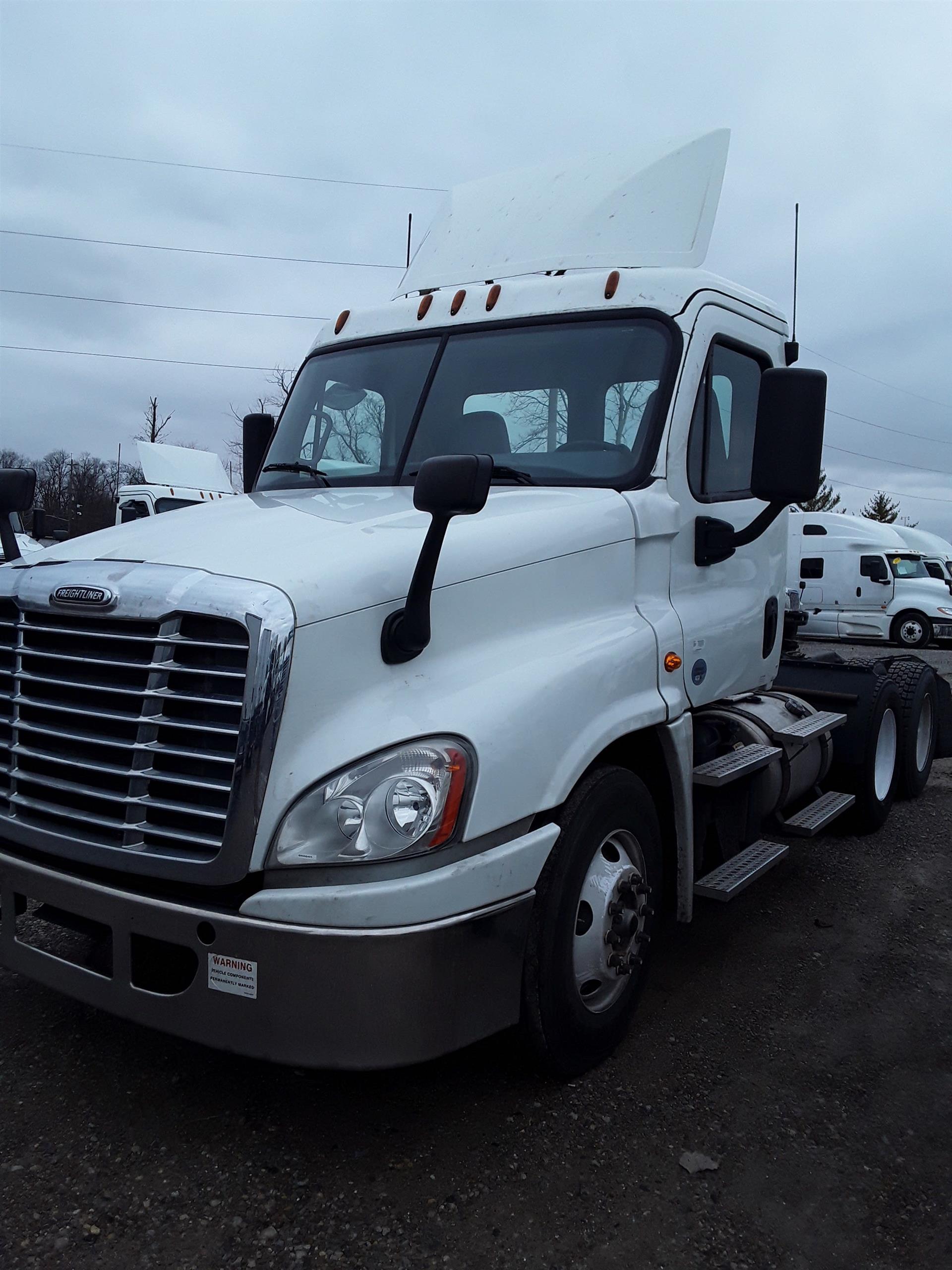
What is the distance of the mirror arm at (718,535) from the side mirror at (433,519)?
1.64 m

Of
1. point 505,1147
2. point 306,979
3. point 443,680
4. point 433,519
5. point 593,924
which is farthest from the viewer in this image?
point 593,924

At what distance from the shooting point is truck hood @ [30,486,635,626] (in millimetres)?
2822

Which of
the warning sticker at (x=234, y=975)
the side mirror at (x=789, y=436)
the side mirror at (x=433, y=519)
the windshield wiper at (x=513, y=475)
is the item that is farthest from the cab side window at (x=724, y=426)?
the warning sticker at (x=234, y=975)

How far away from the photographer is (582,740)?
3.13m

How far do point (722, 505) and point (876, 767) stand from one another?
278cm

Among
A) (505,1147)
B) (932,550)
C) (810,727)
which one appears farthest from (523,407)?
(932,550)

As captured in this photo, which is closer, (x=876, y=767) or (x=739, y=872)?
(x=739, y=872)

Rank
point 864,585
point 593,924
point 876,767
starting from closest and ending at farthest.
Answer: point 593,924 → point 876,767 → point 864,585

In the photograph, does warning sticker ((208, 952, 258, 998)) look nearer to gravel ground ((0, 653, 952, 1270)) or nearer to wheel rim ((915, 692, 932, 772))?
gravel ground ((0, 653, 952, 1270))

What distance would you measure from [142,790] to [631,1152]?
5.80 ft

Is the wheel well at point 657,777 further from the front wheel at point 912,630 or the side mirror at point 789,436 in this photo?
the front wheel at point 912,630

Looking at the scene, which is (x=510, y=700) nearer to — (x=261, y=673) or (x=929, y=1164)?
(x=261, y=673)

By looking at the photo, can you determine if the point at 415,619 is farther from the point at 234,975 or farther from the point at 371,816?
the point at 234,975

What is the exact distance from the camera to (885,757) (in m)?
6.62
